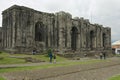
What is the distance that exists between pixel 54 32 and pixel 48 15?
501 centimetres

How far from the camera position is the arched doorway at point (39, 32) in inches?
1854

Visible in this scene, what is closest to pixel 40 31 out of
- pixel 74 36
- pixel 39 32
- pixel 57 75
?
pixel 39 32

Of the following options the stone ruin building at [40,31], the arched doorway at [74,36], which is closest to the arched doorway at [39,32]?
the stone ruin building at [40,31]

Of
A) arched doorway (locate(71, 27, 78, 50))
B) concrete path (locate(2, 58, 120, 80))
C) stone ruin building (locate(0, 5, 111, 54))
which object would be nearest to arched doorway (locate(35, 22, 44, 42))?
stone ruin building (locate(0, 5, 111, 54))

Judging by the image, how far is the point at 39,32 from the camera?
157 feet

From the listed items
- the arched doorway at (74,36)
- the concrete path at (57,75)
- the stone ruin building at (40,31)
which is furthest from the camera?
the arched doorway at (74,36)

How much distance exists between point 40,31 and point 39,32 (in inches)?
14.9

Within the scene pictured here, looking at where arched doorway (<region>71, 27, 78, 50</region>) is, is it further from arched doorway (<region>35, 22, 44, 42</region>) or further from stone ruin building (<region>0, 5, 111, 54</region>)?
arched doorway (<region>35, 22, 44, 42</region>)

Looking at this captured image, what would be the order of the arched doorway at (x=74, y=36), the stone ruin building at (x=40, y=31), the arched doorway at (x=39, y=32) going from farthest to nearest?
the arched doorway at (x=74, y=36) → the arched doorway at (x=39, y=32) → the stone ruin building at (x=40, y=31)

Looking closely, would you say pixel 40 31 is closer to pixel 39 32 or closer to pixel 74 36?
pixel 39 32

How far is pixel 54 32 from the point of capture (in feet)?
163

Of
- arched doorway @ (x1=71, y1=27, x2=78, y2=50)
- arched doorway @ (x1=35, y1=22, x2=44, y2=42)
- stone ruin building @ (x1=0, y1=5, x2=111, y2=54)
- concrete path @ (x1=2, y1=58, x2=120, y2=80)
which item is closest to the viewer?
concrete path @ (x1=2, y1=58, x2=120, y2=80)

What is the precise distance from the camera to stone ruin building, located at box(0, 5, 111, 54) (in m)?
41.8

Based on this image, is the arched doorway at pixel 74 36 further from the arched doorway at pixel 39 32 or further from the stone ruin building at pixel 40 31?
the arched doorway at pixel 39 32
